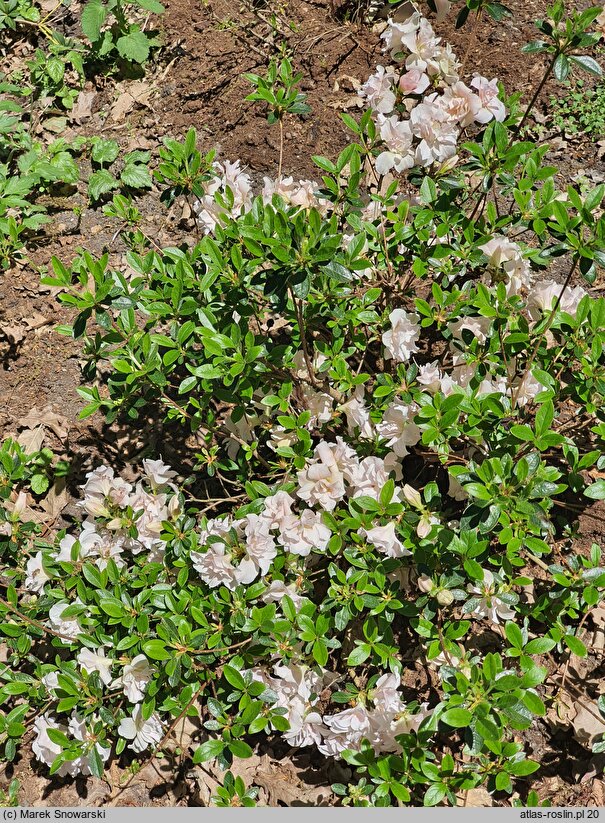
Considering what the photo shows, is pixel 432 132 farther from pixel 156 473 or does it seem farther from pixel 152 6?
pixel 152 6

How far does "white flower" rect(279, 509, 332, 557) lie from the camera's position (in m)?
2.21

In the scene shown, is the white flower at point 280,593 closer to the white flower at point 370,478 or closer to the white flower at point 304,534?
the white flower at point 304,534

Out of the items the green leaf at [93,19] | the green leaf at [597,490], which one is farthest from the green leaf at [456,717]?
the green leaf at [93,19]

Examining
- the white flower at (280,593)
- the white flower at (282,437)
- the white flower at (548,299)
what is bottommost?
the white flower at (280,593)

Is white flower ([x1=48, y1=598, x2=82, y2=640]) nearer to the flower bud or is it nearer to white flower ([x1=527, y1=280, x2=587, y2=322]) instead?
the flower bud

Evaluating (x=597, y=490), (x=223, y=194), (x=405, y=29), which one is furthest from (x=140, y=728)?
(x=405, y=29)

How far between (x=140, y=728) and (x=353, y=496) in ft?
3.60

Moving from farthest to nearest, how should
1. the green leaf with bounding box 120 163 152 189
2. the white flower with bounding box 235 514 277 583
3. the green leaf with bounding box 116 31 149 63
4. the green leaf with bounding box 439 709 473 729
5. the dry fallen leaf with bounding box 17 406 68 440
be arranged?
1. the green leaf with bounding box 116 31 149 63
2. the green leaf with bounding box 120 163 152 189
3. the dry fallen leaf with bounding box 17 406 68 440
4. the white flower with bounding box 235 514 277 583
5. the green leaf with bounding box 439 709 473 729

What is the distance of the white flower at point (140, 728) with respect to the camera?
238cm

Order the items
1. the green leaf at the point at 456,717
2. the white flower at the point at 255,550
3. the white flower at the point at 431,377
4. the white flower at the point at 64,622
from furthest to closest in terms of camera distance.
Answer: the white flower at the point at 64,622 < the white flower at the point at 431,377 < the white flower at the point at 255,550 < the green leaf at the point at 456,717

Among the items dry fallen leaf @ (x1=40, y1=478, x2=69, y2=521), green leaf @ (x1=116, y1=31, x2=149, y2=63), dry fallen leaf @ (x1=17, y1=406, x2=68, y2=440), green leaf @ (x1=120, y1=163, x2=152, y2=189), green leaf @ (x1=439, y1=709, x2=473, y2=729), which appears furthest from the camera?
green leaf @ (x1=116, y1=31, x2=149, y2=63)

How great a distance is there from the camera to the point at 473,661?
224 centimetres

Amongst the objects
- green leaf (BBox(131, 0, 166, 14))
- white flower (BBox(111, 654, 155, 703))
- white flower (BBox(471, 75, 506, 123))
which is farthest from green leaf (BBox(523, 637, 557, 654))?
green leaf (BBox(131, 0, 166, 14))

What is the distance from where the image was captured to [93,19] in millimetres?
4055
